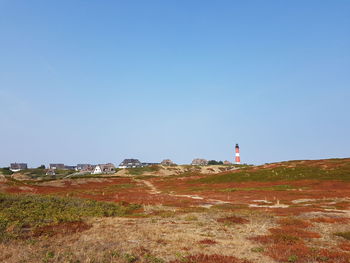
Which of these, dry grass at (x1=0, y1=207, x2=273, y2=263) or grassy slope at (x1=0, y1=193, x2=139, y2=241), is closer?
dry grass at (x1=0, y1=207, x2=273, y2=263)

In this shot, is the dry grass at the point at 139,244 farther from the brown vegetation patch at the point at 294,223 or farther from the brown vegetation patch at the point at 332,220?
the brown vegetation patch at the point at 332,220

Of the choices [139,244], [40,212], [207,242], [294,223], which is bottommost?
[294,223]

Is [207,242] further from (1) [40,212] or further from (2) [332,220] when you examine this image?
(1) [40,212]

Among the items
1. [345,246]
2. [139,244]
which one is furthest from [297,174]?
[139,244]

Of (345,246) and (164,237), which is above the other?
A: (164,237)

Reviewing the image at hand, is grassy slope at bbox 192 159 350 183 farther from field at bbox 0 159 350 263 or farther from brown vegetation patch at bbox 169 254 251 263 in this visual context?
brown vegetation patch at bbox 169 254 251 263

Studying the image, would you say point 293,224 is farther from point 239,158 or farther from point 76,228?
point 239,158

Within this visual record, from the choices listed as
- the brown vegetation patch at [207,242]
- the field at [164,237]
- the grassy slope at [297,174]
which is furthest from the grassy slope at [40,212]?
the grassy slope at [297,174]

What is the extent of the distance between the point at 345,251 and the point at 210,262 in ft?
32.4

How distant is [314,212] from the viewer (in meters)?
33.8

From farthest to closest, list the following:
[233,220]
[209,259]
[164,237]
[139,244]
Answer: [233,220] < [164,237] < [139,244] < [209,259]

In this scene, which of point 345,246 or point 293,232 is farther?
point 293,232

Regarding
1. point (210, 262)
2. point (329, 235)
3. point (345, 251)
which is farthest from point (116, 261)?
point (329, 235)

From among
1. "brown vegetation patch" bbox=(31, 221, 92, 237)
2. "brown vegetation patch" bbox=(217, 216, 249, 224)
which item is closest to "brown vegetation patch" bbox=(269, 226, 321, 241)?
"brown vegetation patch" bbox=(217, 216, 249, 224)
